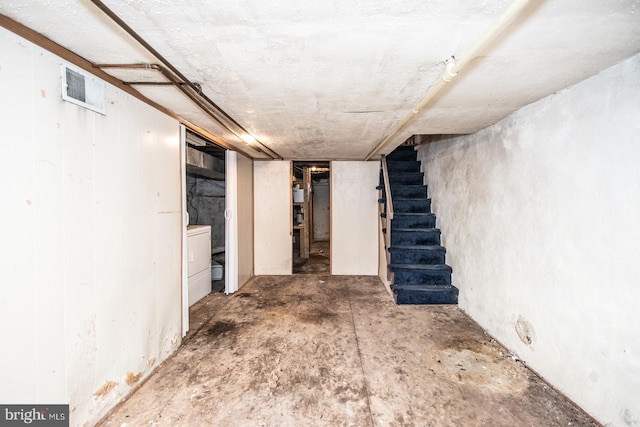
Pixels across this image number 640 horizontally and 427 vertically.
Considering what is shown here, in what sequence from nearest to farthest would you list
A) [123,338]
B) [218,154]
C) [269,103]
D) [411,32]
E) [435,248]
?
1. [411,32]
2. [123,338]
3. [269,103]
4. [435,248]
5. [218,154]

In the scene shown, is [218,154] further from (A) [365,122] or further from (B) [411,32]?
(B) [411,32]

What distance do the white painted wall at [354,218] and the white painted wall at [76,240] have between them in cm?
291

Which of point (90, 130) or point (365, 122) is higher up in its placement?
point (365, 122)

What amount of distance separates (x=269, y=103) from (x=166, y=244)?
1386 millimetres

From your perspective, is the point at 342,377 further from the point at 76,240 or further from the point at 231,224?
the point at 231,224

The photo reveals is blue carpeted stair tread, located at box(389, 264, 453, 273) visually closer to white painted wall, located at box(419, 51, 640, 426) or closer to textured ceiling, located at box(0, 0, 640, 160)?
white painted wall, located at box(419, 51, 640, 426)

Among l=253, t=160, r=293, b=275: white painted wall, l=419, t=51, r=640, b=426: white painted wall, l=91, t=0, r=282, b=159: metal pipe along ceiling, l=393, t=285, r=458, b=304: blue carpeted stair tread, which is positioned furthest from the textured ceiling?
l=253, t=160, r=293, b=275: white painted wall

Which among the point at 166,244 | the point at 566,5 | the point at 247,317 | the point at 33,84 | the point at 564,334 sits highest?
the point at 566,5

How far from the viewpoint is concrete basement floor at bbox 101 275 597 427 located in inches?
60.2

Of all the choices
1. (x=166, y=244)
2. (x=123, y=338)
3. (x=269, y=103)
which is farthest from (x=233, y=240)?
(x=269, y=103)

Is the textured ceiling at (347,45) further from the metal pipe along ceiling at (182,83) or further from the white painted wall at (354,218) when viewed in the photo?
the white painted wall at (354,218)

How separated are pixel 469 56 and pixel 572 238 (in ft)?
4.51

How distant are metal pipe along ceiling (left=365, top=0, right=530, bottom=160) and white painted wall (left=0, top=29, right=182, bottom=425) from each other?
6.35ft

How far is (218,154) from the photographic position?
14.0 ft
